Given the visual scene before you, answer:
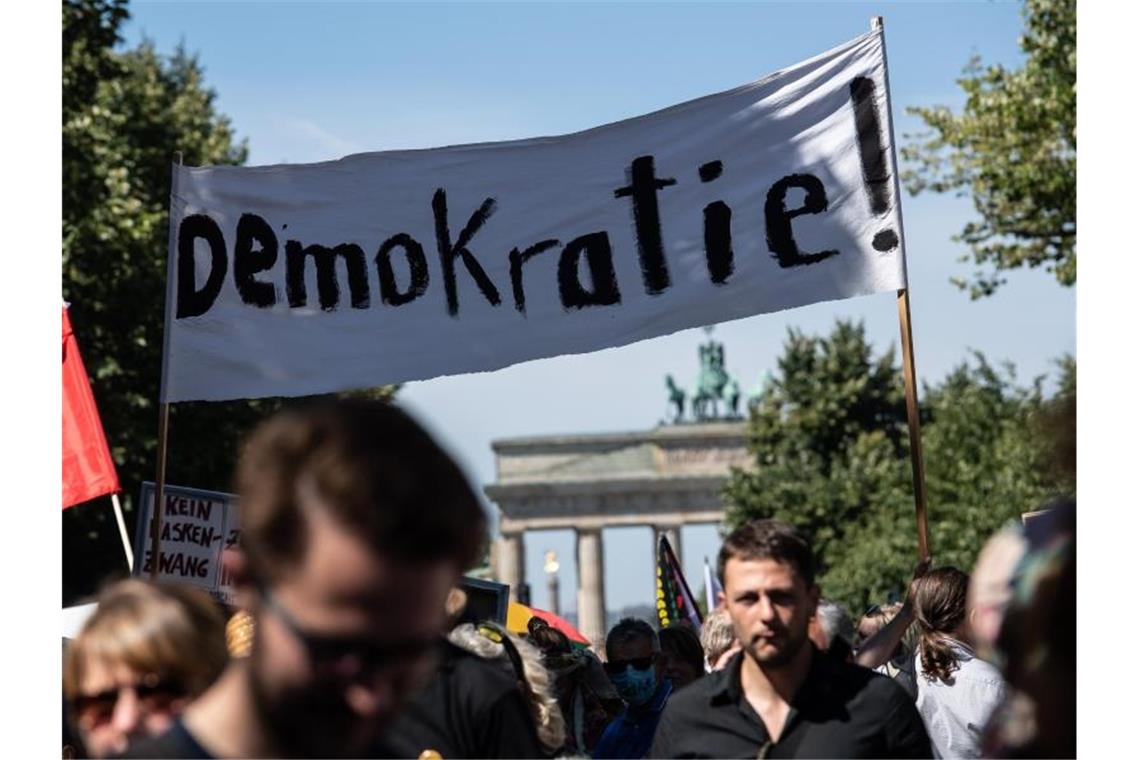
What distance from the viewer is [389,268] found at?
880 centimetres

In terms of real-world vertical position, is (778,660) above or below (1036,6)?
below

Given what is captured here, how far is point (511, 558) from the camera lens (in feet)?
273

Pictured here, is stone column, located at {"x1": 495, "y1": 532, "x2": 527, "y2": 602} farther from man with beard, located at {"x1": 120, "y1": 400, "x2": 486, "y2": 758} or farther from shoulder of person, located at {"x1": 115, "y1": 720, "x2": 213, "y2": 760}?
man with beard, located at {"x1": 120, "y1": 400, "x2": 486, "y2": 758}

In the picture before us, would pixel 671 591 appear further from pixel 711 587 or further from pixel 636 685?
pixel 636 685

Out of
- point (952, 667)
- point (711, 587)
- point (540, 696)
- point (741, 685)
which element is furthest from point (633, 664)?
point (711, 587)

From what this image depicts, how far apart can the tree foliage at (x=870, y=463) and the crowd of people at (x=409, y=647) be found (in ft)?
113

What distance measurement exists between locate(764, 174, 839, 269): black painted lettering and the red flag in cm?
435

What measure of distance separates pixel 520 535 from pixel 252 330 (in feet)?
248

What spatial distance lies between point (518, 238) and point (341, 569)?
694cm

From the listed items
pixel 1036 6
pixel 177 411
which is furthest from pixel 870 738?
pixel 177 411

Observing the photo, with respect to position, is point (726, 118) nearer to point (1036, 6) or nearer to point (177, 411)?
point (1036, 6)

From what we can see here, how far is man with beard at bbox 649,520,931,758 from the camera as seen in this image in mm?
4371

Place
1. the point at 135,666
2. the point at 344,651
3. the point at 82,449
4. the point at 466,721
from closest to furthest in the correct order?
the point at 344,651 < the point at 135,666 < the point at 466,721 < the point at 82,449

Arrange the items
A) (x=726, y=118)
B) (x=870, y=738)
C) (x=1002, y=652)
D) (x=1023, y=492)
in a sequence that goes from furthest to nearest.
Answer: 1. (x=1023, y=492)
2. (x=726, y=118)
3. (x=870, y=738)
4. (x=1002, y=652)
